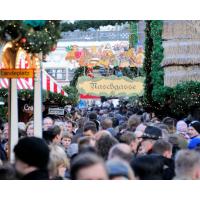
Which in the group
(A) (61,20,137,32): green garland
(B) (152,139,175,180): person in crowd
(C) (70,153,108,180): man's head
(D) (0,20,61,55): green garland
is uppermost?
(A) (61,20,137,32): green garland

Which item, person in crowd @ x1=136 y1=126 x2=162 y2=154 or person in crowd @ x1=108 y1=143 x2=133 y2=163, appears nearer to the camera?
person in crowd @ x1=108 y1=143 x2=133 y2=163

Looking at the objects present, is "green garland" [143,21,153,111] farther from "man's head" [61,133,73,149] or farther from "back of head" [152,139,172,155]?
"back of head" [152,139,172,155]

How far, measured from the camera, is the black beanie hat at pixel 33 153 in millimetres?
3436

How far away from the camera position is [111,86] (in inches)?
451

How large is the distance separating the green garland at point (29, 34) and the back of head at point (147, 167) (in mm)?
1612

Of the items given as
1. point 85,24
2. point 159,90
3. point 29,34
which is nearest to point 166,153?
point 29,34

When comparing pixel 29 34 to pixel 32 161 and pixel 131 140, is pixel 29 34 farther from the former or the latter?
pixel 32 161

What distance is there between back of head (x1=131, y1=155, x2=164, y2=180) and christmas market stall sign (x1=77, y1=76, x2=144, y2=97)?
697 cm

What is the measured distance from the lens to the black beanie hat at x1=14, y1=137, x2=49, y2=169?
3.44 metres

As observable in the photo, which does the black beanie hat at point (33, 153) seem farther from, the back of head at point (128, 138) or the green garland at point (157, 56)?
the green garland at point (157, 56)

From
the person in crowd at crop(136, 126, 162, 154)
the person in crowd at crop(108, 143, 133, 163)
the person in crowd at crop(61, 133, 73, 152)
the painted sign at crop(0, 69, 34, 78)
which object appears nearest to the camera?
the person in crowd at crop(108, 143, 133, 163)

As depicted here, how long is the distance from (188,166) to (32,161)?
2.96ft

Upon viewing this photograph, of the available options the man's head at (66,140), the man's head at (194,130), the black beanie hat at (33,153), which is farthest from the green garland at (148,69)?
the black beanie hat at (33,153)

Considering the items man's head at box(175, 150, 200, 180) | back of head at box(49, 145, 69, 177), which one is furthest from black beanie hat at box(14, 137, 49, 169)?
man's head at box(175, 150, 200, 180)
